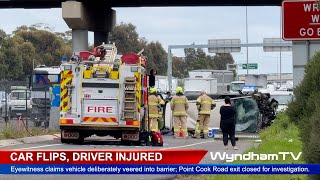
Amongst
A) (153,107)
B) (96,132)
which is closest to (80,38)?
(153,107)

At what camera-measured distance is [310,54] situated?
31.2 ft

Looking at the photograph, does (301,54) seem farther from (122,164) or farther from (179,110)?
(179,110)

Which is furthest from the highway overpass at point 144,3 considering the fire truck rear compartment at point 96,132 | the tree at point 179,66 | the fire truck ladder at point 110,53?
the tree at point 179,66

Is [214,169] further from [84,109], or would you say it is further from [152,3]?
[152,3]

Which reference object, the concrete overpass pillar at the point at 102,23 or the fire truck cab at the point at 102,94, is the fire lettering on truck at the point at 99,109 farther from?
the concrete overpass pillar at the point at 102,23

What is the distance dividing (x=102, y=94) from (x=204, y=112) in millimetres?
6424

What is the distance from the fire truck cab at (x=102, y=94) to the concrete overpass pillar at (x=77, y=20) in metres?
19.7

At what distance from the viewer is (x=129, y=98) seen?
20672 millimetres

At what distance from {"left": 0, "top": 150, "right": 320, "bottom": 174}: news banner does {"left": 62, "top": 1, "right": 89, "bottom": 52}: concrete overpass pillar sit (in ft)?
106

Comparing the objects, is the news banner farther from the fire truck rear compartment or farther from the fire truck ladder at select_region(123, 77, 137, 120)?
the fire truck rear compartment

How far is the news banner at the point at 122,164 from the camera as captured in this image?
25.8 ft

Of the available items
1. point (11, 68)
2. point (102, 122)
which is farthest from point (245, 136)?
point (11, 68)

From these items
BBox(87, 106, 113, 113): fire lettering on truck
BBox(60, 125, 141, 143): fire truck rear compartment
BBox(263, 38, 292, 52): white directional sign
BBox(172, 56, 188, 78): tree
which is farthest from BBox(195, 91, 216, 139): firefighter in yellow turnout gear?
BBox(172, 56, 188, 78): tree

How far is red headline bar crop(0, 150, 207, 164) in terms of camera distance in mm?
8133
